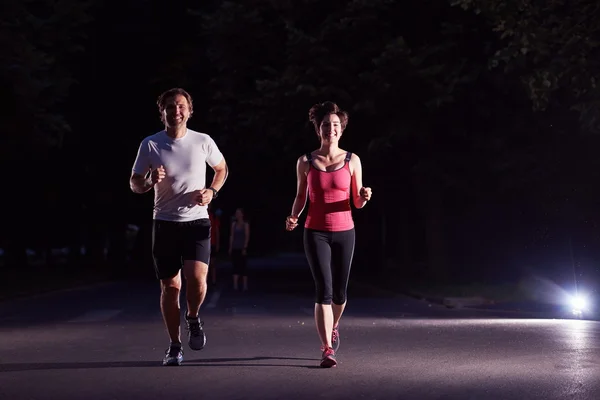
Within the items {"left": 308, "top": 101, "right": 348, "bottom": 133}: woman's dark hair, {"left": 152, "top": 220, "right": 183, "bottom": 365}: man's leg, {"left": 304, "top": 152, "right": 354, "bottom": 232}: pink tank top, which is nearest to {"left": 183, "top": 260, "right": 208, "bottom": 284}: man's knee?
{"left": 152, "top": 220, "right": 183, "bottom": 365}: man's leg

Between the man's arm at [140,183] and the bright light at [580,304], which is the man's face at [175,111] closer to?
the man's arm at [140,183]

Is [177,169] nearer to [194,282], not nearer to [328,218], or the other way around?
[194,282]

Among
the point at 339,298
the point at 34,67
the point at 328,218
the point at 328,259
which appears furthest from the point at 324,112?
the point at 34,67

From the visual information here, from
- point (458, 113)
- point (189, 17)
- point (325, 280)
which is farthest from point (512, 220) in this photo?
point (325, 280)

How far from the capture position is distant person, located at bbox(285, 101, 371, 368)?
34.1 feet

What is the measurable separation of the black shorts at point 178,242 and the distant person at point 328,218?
0.80 meters

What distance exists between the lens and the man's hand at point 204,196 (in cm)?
997

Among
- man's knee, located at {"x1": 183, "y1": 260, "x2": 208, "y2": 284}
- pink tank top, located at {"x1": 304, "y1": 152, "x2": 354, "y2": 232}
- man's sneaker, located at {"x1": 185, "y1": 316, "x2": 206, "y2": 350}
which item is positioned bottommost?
man's sneaker, located at {"x1": 185, "y1": 316, "x2": 206, "y2": 350}

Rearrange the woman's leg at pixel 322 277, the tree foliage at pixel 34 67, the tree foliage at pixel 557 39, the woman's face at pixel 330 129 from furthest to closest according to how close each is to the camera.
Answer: the tree foliage at pixel 34 67
the tree foliage at pixel 557 39
the woman's face at pixel 330 129
the woman's leg at pixel 322 277

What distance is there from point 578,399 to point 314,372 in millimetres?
2543

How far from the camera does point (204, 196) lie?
32.8 feet

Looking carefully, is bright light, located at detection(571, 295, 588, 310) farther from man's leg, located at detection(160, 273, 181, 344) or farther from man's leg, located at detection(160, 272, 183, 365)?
man's leg, located at detection(160, 273, 181, 344)

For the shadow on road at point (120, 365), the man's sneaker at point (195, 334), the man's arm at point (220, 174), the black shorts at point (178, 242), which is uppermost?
the man's arm at point (220, 174)

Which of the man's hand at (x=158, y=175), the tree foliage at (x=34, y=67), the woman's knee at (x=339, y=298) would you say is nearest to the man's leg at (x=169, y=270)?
the man's hand at (x=158, y=175)
